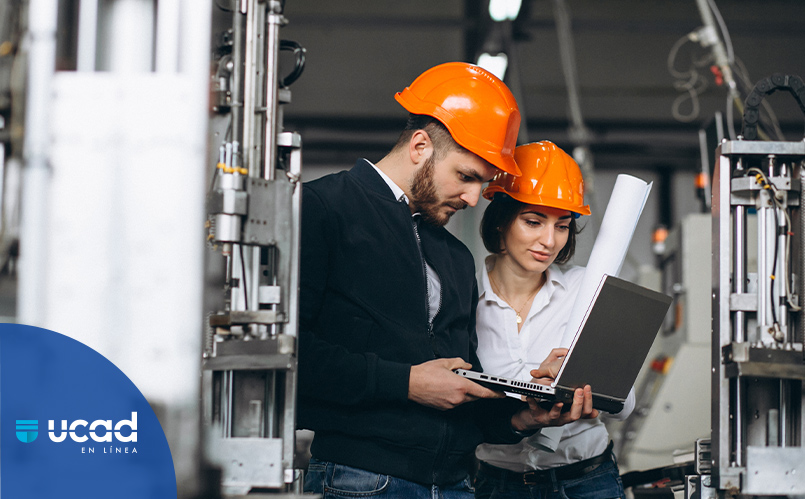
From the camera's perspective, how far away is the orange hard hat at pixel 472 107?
1.88 meters

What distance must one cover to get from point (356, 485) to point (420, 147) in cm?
75

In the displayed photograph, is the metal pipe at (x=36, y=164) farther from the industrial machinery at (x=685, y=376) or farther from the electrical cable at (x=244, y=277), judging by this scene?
the industrial machinery at (x=685, y=376)

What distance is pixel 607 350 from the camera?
182 cm

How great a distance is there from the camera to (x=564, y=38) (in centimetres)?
451

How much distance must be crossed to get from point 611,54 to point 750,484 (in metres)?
5.32

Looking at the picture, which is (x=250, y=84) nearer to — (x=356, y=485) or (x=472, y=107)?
(x=472, y=107)

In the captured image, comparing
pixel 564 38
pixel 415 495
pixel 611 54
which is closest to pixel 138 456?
pixel 415 495

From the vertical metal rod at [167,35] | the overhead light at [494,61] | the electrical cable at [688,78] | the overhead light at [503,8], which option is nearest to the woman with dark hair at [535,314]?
the vertical metal rod at [167,35]

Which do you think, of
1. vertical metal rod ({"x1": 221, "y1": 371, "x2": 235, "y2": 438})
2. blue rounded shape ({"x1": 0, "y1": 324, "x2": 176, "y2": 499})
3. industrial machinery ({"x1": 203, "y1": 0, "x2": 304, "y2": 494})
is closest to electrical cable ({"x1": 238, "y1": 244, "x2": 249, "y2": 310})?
industrial machinery ({"x1": 203, "y1": 0, "x2": 304, "y2": 494})

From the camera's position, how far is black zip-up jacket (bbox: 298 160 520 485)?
5.33ft

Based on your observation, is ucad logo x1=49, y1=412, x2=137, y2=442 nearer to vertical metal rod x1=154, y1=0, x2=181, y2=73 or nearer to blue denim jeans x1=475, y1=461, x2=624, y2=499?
vertical metal rod x1=154, y1=0, x2=181, y2=73

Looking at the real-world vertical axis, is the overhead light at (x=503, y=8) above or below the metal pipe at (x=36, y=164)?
above

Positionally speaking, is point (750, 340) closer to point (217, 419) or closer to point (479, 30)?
point (217, 419)

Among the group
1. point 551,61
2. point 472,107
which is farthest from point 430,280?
point 551,61
